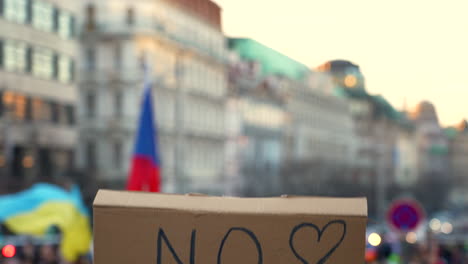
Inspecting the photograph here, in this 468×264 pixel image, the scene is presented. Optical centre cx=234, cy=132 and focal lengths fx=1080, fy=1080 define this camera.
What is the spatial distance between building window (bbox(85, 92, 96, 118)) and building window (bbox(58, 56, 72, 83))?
20.4 m

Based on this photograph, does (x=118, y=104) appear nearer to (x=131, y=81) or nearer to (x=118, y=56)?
(x=131, y=81)

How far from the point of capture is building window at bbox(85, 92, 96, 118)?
7162 centimetres

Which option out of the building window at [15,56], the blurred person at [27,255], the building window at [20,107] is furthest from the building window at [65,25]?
the blurred person at [27,255]

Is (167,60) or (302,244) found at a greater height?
(167,60)

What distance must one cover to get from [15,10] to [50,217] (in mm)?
31930

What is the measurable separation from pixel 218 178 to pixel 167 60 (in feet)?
39.7

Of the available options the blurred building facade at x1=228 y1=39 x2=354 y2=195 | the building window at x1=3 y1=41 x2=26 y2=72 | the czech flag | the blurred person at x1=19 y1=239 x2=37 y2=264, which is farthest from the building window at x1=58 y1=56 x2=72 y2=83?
the blurred person at x1=19 y1=239 x2=37 y2=264

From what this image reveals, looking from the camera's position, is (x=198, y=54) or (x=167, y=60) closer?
(x=167, y=60)

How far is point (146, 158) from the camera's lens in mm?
16453

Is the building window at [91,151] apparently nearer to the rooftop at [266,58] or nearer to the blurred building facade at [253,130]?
the blurred building facade at [253,130]

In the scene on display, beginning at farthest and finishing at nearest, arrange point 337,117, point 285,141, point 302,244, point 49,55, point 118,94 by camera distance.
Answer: point 337,117 < point 285,141 < point 118,94 < point 49,55 < point 302,244

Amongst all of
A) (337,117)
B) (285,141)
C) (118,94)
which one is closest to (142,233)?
(118,94)

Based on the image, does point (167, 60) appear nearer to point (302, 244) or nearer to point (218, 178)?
point (218, 178)

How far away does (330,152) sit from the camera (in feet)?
407
